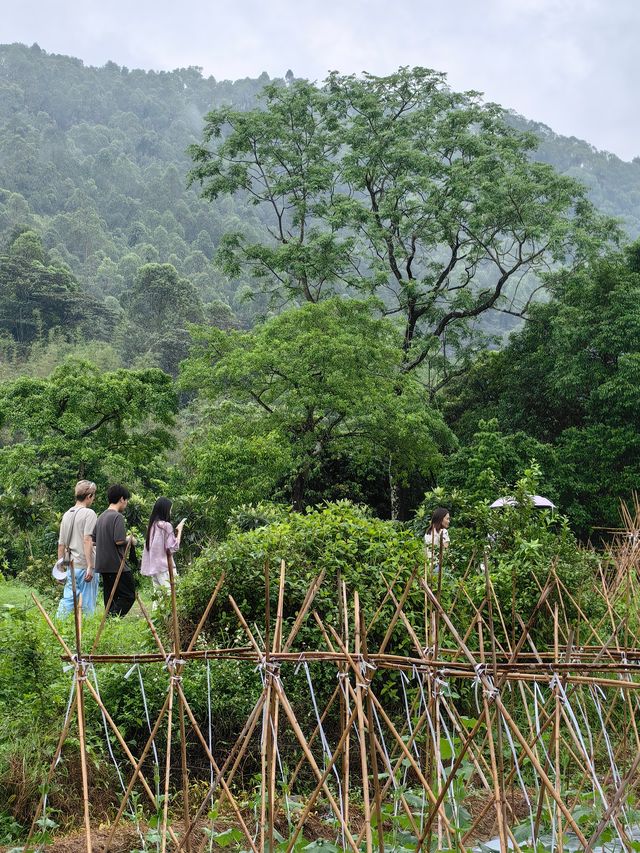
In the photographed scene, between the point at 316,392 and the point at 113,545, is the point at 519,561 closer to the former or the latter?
the point at 113,545

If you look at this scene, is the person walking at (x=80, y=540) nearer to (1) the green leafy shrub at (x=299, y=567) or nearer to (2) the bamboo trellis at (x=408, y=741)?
(1) the green leafy shrub at (x=299, y=567)

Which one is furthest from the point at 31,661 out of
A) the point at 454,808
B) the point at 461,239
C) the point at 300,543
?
the point at 461,239

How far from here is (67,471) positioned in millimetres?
13820

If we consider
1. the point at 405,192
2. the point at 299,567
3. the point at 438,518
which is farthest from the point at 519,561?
the point at 405,192

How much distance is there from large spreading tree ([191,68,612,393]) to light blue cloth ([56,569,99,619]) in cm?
1178

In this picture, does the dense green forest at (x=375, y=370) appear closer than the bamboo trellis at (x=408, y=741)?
No

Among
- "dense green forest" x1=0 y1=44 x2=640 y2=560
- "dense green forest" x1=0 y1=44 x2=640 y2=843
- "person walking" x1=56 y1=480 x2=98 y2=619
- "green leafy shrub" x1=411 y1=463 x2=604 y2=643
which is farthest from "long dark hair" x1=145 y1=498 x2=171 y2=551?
"dense green forest" x1=0 y1=44 x2=640 y2=560

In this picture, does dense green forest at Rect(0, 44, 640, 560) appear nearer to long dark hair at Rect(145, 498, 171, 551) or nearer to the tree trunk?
the tree trunk

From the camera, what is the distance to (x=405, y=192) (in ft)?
61.1

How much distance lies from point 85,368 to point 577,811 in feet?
41.7

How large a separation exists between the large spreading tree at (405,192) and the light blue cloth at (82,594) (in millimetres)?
11782

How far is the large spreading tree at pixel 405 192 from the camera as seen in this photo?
17750mm

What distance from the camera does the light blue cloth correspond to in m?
5.98

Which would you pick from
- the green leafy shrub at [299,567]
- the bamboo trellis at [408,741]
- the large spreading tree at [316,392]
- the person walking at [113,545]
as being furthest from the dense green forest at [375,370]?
the bamboo trellis at [408,741]
